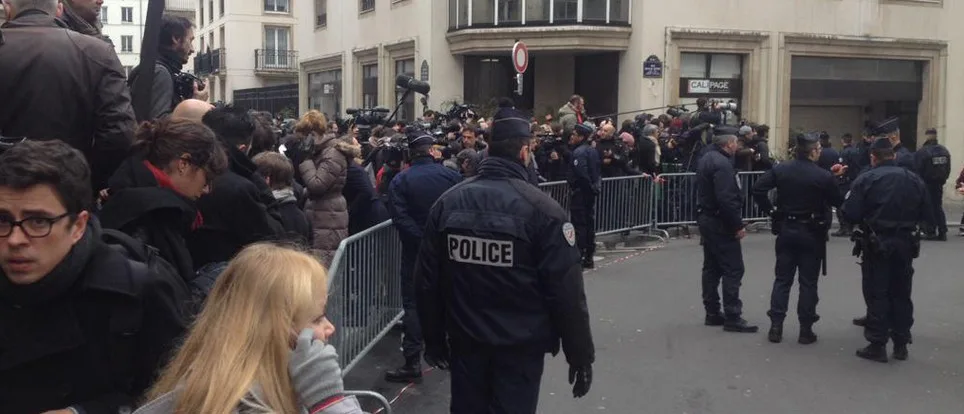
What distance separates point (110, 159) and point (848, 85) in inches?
986

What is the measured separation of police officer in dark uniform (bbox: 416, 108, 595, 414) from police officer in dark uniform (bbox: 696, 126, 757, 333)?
447cm

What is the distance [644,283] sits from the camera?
1152 centimetres

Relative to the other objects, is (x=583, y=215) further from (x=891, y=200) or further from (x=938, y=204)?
(x=938, y=204)

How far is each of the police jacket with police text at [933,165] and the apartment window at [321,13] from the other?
22332mm

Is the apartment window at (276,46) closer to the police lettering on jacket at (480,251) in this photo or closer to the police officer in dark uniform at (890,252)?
the police officer in dark uniform at (890,252)

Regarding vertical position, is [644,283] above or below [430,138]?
below

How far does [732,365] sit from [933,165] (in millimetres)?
10170

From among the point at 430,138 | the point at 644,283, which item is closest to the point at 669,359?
the point at 430,138

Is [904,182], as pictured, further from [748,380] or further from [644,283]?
[644,283]

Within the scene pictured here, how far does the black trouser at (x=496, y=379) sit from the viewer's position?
491 cm

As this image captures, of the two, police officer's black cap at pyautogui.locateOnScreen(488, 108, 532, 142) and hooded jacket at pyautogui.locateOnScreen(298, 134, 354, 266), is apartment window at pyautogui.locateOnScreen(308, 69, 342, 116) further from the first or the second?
police officer's black cap at pyautogui.locateOnScreen(488, 108, 532, 142)

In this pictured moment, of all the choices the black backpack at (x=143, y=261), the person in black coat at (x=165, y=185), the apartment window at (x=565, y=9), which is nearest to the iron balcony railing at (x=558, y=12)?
the apartment window at (x=565, y=9)

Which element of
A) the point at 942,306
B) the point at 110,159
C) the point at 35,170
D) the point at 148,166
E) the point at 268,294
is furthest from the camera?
the point at 942,306

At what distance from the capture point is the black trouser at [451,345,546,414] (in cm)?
491
